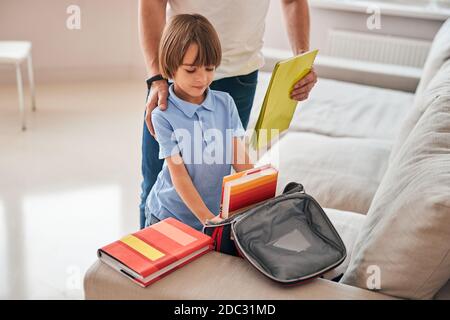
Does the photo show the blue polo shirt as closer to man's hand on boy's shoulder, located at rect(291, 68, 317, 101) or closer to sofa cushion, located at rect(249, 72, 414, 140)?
man's hand on boy's shoulder, located at rect(291, 68, 317, 101)

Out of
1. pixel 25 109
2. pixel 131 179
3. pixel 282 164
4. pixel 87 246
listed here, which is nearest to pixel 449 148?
pixel 282 164

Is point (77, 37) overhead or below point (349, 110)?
overhead

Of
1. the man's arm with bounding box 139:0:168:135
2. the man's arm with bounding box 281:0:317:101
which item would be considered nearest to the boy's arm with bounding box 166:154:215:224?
the man's arm with bounding box 139:0:168:135

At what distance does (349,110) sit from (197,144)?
1.65 m

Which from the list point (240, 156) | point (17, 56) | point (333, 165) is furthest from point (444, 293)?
point (17, 56)

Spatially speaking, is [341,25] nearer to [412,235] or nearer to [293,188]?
[293,188]

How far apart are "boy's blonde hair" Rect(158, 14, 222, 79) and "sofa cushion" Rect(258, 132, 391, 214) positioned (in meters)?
0.86

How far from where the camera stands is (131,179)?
9.89 feet

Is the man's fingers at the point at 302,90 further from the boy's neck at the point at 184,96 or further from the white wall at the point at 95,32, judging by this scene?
the white wall at the point at 95,32

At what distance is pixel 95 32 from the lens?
14.1ft

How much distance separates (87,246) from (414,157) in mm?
1446

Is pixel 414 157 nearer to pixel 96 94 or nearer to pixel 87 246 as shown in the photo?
pixel 87 246

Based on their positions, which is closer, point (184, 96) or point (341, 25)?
point (184, 96)

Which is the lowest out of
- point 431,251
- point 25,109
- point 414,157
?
point 25,109
